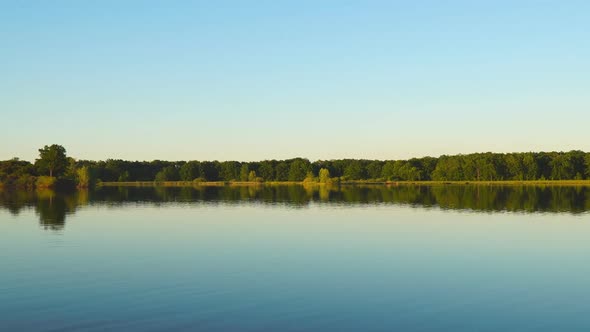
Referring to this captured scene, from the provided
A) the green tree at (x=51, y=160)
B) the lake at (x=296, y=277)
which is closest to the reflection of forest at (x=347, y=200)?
the lake at (x=296, y=277)

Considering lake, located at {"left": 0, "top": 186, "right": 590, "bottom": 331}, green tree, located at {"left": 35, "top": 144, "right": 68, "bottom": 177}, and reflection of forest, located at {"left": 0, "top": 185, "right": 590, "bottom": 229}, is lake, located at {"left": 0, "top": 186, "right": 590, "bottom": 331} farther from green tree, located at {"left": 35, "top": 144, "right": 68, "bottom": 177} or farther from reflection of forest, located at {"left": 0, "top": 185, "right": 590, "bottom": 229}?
green tree, located at {"left": 35, "top": 144, "right": 68, "bottom": 177}

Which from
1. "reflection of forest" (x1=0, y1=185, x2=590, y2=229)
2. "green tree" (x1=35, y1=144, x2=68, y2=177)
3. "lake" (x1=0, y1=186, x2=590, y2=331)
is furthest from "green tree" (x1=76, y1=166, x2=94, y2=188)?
"lake" (x1=0, y1=186, x2=590, y2=331)

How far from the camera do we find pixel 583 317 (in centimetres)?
2059

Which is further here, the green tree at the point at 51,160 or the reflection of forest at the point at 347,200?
the green tree at the point at 51,160

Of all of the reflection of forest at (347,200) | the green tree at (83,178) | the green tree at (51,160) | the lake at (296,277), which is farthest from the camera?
the green tree at (83,178)

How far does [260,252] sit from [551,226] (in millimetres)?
29492

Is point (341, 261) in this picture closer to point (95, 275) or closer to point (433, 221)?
point (95, 275)

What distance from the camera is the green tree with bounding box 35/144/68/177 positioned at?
175 metres

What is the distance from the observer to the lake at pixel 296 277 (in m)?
20.1

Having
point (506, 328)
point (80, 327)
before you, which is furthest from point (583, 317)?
point (80, 327)

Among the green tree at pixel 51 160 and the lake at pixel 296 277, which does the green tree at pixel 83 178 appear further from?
the lake at pixel 296 277

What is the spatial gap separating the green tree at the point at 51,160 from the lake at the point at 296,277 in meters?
131

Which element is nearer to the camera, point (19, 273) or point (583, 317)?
point (583, 317)

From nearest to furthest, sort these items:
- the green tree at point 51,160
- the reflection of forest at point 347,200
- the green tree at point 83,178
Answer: the reflection of forest at point 347,200 < the green tree at point 51,160 < the green tree at point 83,178
